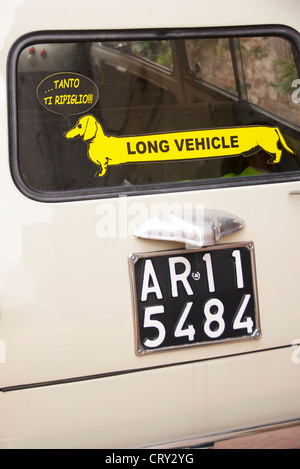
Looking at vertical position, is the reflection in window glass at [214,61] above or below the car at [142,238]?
above

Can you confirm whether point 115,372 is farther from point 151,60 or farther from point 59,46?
point 151,60

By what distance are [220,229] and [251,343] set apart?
0.42m

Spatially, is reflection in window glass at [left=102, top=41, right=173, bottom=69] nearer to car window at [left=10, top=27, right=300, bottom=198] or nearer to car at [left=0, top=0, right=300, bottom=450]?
car window at [left=10, top=27, right=300, bottom=198]

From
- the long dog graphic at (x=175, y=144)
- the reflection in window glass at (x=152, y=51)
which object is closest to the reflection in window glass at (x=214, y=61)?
the reflection in window glass at (x=152, y=51)

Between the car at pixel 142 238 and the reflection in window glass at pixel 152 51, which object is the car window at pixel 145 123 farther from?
the reflection in window glass at pixel 152 51

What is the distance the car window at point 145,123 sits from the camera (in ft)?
5.83

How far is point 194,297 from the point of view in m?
1.82

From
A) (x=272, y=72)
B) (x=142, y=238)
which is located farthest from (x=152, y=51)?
(x=142, y=238)

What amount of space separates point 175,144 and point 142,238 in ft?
1.15

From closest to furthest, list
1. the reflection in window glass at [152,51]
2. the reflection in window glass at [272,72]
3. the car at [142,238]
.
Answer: the car at [142,238], the reflection in window glass at [272,72], the reflection in window glass at [152,51]

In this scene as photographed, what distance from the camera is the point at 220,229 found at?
71.5 inches

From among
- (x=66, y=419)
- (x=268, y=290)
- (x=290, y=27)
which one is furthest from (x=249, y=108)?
(x=66, y=419)

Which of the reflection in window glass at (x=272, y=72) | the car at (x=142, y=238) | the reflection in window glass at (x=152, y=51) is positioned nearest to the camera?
the car at (x=142, y=238)

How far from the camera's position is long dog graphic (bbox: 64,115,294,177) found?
6.00ft
